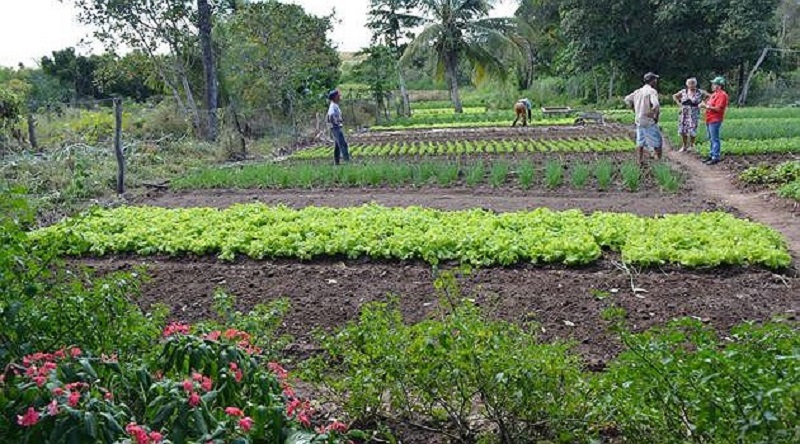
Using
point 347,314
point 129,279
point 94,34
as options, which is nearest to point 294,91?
point 94,34

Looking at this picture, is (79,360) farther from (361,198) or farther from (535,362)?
(361,198)

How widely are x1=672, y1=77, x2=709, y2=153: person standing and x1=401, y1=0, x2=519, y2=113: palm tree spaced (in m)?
19.4

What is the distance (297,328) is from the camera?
6000mm

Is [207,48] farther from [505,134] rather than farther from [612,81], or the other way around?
[612,81]

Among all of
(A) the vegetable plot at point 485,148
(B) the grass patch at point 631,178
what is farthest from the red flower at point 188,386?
(A) the vegetable plot at point 485,148

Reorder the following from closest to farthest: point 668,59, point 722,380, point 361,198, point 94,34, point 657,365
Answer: point 722,380 → point 657,365 → point 361,198 → point 94,34 → point 668,59

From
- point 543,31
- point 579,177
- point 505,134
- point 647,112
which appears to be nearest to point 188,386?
point 579,177

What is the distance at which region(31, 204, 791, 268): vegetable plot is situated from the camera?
7021 millimetres

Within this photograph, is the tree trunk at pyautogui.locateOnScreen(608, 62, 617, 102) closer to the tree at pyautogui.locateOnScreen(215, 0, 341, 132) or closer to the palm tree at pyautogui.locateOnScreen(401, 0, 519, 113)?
the palm tree at pyautogui.locateOnScreen(401, 0, 519, 113)

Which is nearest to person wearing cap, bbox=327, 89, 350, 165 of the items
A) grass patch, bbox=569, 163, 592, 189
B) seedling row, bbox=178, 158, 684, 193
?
seedling row, bbox=178, 158, 684, 193

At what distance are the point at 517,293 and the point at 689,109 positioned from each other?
37.0 feet

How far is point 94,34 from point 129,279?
2423 centimetres

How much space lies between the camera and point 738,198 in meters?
11.2

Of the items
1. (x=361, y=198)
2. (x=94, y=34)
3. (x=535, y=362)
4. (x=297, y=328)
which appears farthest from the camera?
(x=94, y=34)
